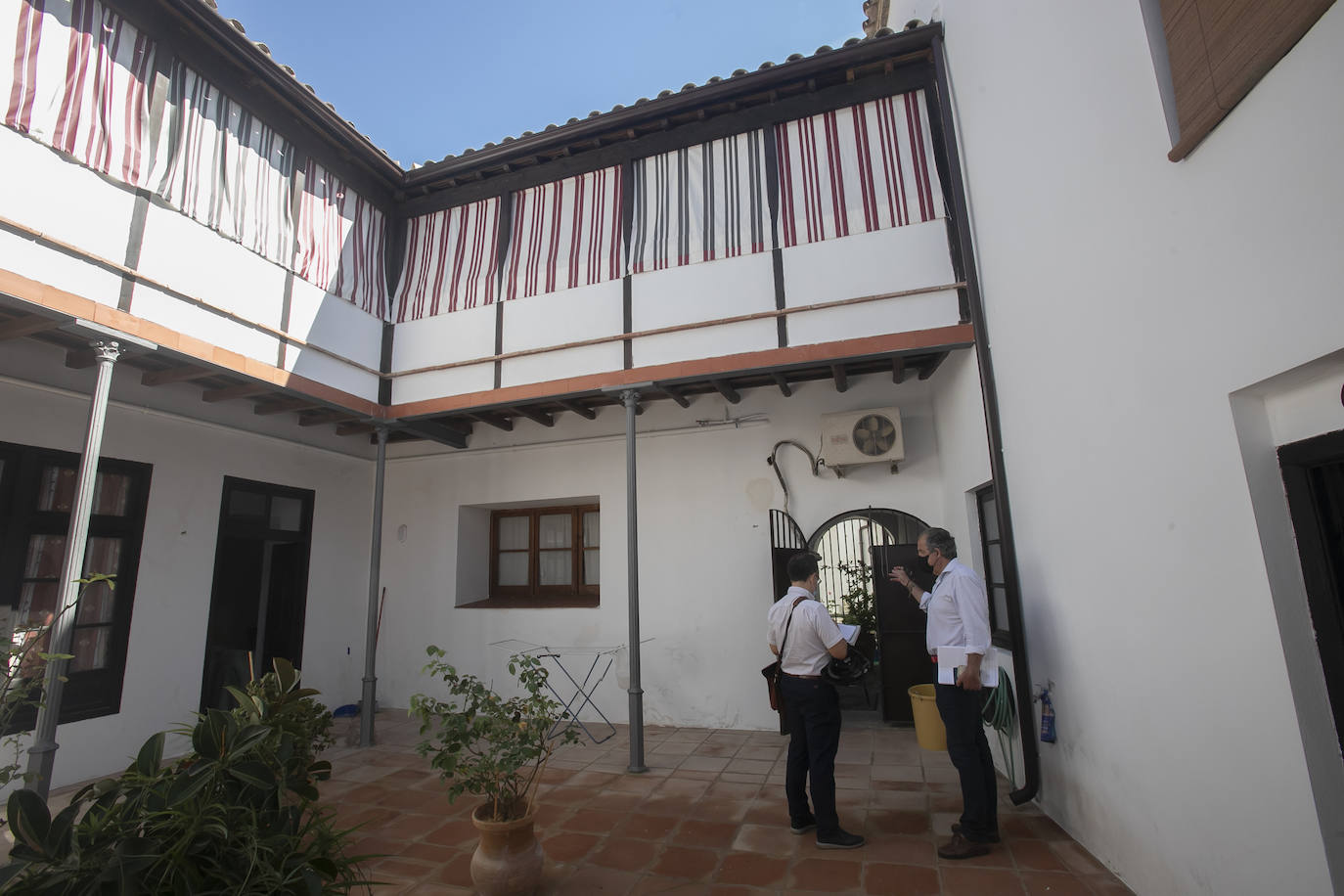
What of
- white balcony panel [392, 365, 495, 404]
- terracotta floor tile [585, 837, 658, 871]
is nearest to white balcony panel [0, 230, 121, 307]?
white balcony panel [392, 365, 495, 404]

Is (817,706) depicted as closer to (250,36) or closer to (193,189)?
(193,189)

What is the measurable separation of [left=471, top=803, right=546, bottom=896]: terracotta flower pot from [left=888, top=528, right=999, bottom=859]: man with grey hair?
2.16 meters

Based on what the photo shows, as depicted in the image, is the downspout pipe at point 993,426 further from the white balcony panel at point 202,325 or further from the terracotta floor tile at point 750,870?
the white balcony panel at point 202,325

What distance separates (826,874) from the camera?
3.41 m

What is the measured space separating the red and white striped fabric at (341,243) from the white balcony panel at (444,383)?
2.76 feet

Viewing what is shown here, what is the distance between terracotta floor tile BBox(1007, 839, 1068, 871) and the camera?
11.1 feet

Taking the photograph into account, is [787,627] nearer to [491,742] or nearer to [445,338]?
[491,742]

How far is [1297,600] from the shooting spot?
2197 millimetres

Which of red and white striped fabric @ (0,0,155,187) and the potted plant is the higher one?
red and white striped fabric @ (0,0,155,187)

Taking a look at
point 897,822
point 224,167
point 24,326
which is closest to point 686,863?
point 897,822

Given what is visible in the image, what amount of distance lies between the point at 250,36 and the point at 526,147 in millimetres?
2358

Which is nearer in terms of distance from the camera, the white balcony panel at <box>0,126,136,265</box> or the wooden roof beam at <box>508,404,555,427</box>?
the white balcony panel at <box>0,126,136,265</box>

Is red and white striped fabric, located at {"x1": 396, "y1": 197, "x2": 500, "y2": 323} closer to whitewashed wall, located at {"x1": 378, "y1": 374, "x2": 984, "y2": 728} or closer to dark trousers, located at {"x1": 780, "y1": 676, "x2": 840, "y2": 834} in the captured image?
whitewashed wall, located at {"x1": 378, "y1": 374, "x2": 984, "y2": 728}

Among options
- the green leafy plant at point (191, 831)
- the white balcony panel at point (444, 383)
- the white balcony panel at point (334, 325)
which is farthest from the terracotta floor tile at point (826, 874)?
the white balcony panel at point (334, 325)
